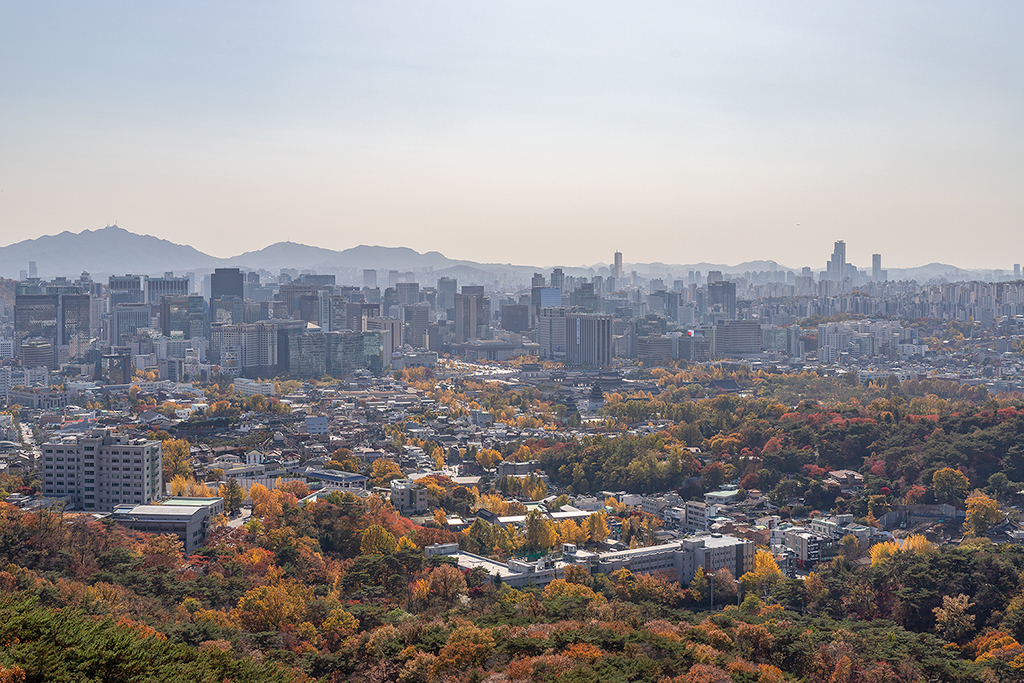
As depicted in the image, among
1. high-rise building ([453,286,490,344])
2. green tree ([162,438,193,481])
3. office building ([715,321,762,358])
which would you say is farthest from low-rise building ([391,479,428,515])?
high-rise building ([453,286,490,344])

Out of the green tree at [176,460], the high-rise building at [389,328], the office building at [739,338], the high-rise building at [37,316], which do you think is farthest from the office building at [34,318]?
the office building at [739,338]

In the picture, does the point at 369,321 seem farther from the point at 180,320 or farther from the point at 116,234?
the point at 116,234

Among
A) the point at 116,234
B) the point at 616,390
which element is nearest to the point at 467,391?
the point at 616,390

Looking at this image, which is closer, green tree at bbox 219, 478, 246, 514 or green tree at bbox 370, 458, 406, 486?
green tree at bbox 219, 478, 246, 514

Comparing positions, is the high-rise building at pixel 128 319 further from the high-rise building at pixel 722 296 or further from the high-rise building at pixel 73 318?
the high-rise building at pixel 722 296

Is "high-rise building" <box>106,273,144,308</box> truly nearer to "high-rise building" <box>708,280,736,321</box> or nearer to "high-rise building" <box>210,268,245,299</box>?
"high-rise building" <box>210,268,245,299</box>

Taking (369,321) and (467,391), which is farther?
(369,321)
